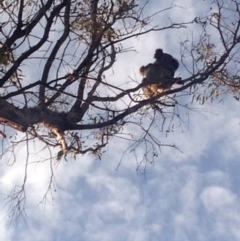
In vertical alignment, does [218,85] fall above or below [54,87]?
above

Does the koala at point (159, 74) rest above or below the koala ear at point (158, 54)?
below

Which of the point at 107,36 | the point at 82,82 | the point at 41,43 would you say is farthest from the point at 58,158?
the point at 41,43

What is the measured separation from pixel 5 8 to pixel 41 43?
0.70 meters

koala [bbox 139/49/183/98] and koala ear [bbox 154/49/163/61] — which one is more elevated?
koala ear [bbox 154/49/163/61]

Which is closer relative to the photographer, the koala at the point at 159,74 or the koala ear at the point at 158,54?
the koala at the point at 159,74

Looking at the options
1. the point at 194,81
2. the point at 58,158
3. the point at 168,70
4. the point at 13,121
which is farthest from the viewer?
the point at 168,70

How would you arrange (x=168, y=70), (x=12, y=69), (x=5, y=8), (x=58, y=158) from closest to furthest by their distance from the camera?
(x=12, y=69)
(x=5, y=8)
(x=58, y=158)
(x=168, y=70)

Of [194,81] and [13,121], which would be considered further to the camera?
[194,81]

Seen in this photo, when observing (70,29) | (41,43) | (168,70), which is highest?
(168,70)

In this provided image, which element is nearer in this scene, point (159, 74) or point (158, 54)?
point (159, 74)

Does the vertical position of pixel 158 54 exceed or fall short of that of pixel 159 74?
it exceeds it

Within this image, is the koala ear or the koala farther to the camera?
the koala ear

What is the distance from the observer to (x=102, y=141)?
704 centimetres

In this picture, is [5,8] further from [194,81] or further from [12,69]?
[194,81]
